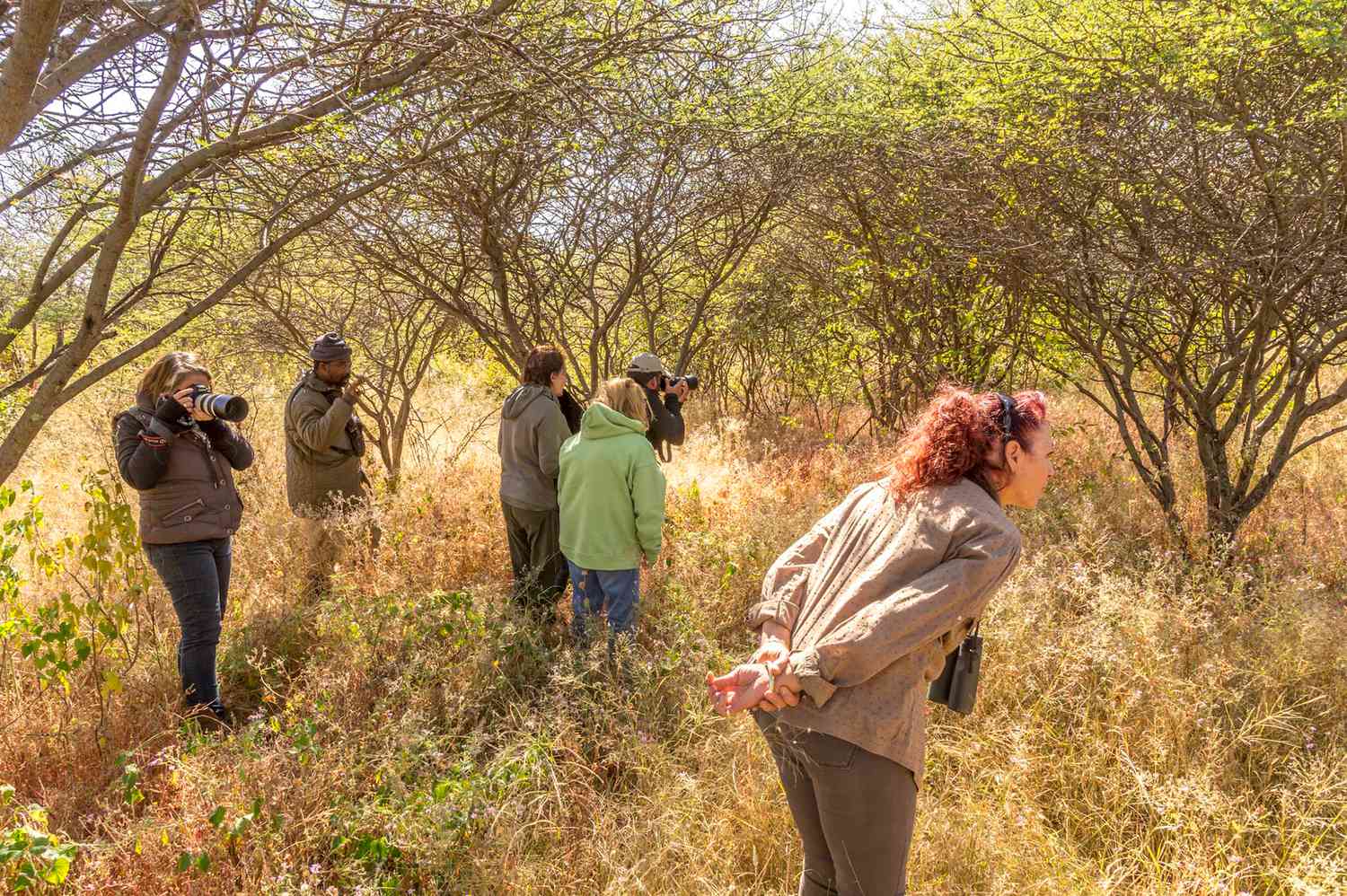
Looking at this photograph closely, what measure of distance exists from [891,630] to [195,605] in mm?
3005

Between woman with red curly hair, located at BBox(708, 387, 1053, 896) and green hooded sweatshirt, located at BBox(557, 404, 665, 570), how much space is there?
1798 mm

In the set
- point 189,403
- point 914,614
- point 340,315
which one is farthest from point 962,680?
point 340,315

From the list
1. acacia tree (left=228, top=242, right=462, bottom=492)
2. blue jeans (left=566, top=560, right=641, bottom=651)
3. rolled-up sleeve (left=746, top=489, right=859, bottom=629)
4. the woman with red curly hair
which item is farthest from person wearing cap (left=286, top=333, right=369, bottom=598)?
the woman with red curly hair

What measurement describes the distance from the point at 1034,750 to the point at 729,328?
780 cm

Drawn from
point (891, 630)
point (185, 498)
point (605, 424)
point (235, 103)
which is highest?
Answer: point (235, 103)

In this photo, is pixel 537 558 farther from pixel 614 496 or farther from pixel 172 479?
Answer: pixel 172 479

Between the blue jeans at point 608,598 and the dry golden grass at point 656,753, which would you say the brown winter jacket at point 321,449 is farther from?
the blue jeans at point 608,598

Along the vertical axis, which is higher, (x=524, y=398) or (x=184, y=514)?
(x=524, y=398)

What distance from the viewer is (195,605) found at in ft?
10.4

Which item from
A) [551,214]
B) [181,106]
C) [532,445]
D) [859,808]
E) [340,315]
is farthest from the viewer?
[340,315]

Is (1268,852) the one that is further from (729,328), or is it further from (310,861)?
(729,328)

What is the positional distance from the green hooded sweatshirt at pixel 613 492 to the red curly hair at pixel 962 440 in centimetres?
192

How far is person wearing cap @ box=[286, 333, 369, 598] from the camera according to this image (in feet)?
13.7

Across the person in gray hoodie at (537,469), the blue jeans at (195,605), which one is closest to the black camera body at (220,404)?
the blue jeans at (195,605)
